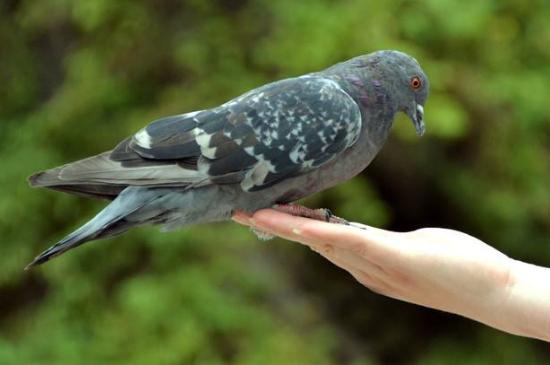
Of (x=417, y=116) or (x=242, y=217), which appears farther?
(x=417, y=116)

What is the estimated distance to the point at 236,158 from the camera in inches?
92.3

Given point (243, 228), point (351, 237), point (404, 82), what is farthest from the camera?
point (243, 228)

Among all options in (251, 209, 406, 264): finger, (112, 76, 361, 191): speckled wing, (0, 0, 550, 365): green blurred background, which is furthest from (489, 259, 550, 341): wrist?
(0, 0, 550, 365): green blurred background

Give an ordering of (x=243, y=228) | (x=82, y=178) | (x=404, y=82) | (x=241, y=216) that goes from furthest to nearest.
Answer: (x=243, y=228)
(x=404, y=82)
(x=241, y=216)
(x=82, y=178)

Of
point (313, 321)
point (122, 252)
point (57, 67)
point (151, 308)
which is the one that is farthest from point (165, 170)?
point (57, 67)

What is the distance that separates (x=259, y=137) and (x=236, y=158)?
95 mm

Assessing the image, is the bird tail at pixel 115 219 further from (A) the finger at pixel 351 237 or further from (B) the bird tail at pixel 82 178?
(A) the finger at pixel 351 237

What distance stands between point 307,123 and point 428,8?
2373 mm

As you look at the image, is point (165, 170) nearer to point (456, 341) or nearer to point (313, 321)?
point (313, 321)

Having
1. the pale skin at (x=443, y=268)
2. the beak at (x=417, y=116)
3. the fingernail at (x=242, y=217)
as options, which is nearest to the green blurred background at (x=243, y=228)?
the beak at (x=417, y=116)

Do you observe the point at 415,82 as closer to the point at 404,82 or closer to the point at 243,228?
the point at 404,82

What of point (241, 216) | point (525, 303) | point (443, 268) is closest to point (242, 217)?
point (241, 216)

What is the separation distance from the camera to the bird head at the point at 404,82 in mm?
2508

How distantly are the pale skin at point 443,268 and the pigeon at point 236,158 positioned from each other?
0.46 ft
